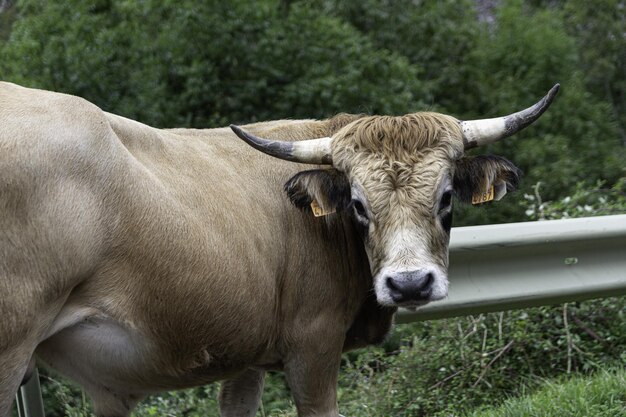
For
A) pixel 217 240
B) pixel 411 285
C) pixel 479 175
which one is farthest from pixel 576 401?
pixel 217 240

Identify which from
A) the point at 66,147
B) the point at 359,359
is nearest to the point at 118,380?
the point at 66,147

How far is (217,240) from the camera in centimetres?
488

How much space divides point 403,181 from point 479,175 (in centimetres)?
57

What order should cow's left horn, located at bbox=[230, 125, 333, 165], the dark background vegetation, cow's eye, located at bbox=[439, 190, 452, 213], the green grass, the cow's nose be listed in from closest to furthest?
the cow's nose
cow's eye, located at bbox=[439, 190, 452, 213]
cow's left horn, located at bbox=[230, 125, 333, 165]
the green grass
the dark background vegetation

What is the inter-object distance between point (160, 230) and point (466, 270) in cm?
243

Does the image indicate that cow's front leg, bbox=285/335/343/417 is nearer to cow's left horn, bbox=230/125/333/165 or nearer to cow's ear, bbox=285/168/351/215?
cow's ear, bbox=285/168/351/215

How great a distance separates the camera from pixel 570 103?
16.4 m

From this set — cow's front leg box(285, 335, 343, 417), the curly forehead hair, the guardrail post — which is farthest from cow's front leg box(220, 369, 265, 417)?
the curly forehead hair

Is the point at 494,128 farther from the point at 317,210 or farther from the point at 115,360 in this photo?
the point at 115,360

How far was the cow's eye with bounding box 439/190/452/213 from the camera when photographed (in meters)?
5.35

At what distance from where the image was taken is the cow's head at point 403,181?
505cm

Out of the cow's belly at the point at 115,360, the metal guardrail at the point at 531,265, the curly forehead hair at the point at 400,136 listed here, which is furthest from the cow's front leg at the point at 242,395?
the curly forehead hair at the point at 400,136

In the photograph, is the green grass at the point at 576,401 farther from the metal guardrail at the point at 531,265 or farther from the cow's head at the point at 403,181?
the cow's head at the point at 403,181

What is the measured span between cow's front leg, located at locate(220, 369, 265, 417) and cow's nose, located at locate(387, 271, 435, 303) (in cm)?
137
